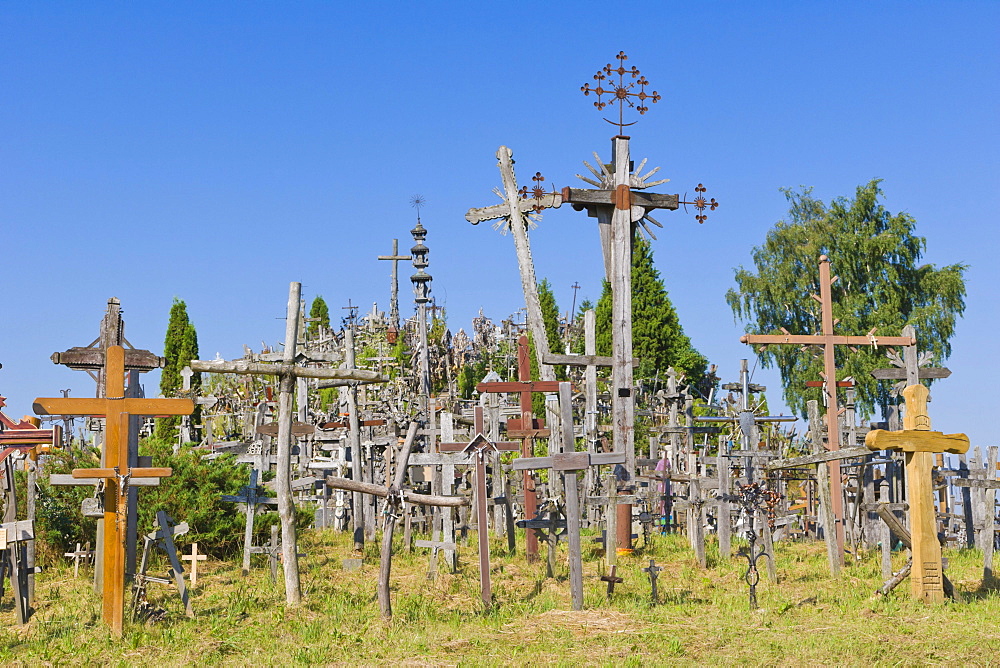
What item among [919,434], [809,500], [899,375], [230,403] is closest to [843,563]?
[899,375]

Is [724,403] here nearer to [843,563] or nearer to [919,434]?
[843,563]

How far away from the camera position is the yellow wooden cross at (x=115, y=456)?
39.8 feet

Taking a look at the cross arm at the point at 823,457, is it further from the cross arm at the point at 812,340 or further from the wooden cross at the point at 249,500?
the wooden cross at the point at 249,500

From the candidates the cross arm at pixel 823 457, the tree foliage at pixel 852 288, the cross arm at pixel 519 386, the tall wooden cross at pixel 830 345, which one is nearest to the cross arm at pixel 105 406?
the cross arm at pixel 519 386

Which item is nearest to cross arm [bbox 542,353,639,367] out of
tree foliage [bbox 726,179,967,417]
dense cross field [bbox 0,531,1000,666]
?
dense cross field [bbox 0,531,1000,666]

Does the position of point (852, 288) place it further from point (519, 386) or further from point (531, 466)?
point (531, 466)

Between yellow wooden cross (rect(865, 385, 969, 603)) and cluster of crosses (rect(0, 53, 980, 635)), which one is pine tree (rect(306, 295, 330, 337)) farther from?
yellow wooden cross (rect(865, 385, 969, 603))

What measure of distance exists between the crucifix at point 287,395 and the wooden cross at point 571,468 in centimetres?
308

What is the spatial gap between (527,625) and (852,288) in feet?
85.9

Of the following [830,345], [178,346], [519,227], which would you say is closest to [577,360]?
[830,345]

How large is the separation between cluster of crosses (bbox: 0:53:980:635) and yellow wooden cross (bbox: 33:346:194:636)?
0.06ft

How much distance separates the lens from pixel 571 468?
43.3 feet

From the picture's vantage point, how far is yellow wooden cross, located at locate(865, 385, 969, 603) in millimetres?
13070

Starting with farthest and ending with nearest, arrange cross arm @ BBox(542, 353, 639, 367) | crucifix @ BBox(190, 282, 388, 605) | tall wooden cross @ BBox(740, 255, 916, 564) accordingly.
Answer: cross arm @ BBox(542, 353, 639, 367) < tall wooden cross @ BBox(740, 255, 916, 564) < crucifix @ BBox(190, 282, 388, 605)
